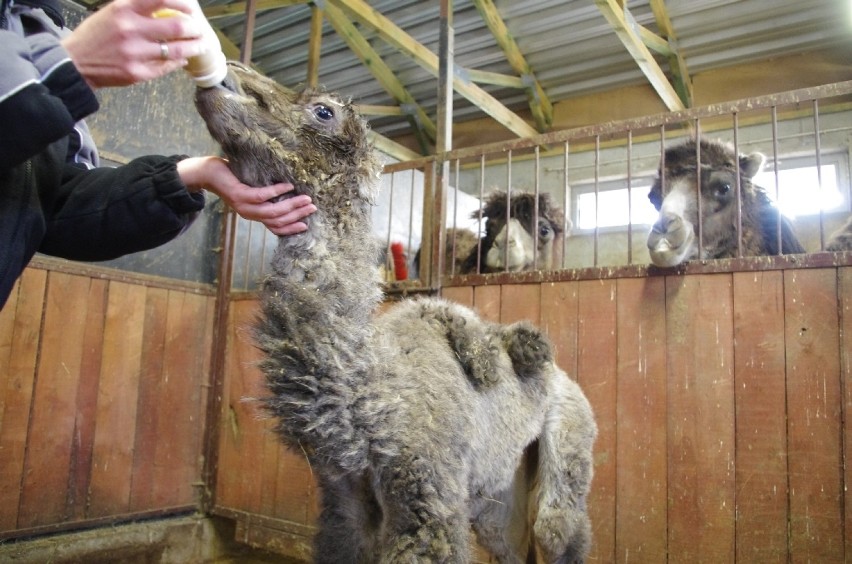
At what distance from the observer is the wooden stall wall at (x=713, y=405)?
8.46ft

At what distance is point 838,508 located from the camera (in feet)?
8.15

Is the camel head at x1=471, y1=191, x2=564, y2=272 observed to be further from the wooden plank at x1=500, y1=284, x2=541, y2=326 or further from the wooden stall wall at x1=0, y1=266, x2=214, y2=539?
the wooden stall wall at x1=0, y1=266, x2=214, y2=539

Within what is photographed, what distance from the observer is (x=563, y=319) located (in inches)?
132

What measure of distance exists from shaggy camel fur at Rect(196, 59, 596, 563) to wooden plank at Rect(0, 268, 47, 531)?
8.68 feet

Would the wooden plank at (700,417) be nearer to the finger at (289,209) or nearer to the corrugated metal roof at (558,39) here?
the finger at (289,209)

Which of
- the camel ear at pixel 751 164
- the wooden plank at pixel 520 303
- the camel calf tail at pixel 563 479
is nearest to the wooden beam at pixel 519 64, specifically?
the camel ear at pixel 751 164

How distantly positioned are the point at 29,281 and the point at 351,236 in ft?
9.54

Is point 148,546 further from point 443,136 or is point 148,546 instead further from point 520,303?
point 443,136

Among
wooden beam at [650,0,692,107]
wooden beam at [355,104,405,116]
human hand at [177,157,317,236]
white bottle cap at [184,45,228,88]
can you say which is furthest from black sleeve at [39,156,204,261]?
wooden beam at [650,0,692,107]

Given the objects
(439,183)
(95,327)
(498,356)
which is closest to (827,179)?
(439,183)

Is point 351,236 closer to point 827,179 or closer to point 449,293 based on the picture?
point 449,293

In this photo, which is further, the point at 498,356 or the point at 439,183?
the point at 439,183

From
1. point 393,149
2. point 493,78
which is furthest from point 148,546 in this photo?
point 393,149

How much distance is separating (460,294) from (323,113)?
2.19 meters
